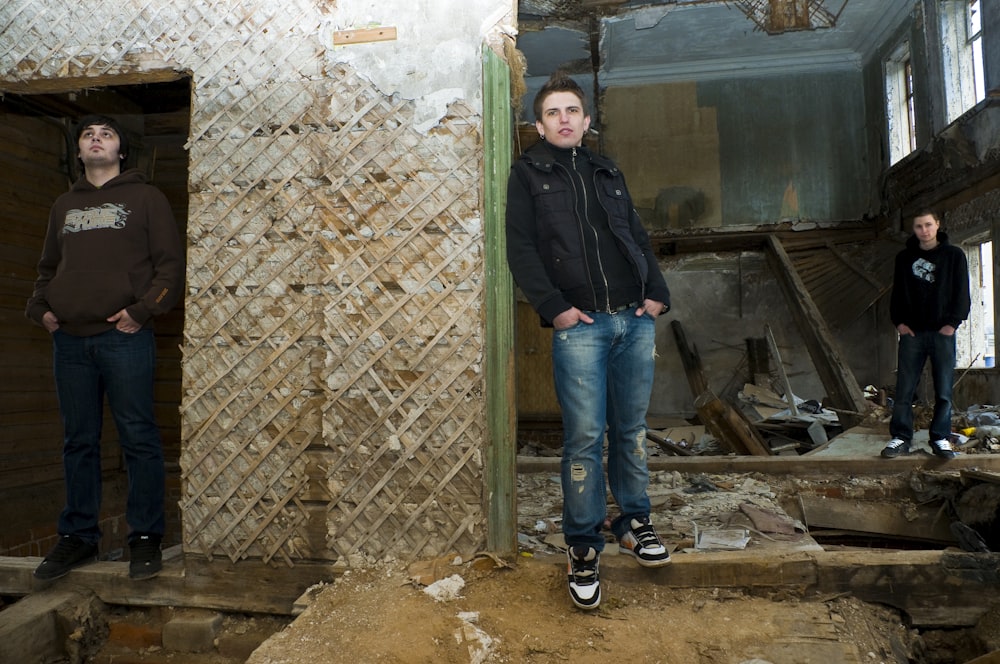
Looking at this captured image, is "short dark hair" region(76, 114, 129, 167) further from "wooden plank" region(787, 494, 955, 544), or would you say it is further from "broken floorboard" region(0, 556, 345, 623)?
"wooden plank" region(787, 494, 955, 544)

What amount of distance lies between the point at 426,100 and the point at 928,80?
7105mm

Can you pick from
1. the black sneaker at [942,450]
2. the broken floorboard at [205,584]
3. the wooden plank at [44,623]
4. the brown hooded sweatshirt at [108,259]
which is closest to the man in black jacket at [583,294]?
the broken floorboard at [205,584]

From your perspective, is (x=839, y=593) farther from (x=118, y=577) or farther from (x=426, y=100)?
(x=118, y=577)

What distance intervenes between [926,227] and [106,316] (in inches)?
186

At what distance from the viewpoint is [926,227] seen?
14.1 feet

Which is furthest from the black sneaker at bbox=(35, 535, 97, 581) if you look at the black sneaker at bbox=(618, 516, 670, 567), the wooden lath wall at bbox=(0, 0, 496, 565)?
the black sneaker at bbox=(618, 516, 670, 567)

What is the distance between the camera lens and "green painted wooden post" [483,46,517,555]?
99.1 inches

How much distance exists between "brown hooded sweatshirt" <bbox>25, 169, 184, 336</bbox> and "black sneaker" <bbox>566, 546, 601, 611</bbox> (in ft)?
6.02

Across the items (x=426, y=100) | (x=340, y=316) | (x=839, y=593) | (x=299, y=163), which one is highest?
(x=426, y=100)

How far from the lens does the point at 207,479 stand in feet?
8.74

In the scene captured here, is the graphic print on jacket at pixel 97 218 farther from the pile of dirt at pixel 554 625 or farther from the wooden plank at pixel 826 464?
the wooden plank at pixel 826 464

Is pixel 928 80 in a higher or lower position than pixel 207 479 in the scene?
higher

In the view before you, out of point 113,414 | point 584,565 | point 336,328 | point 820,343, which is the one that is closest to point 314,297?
point 336,328

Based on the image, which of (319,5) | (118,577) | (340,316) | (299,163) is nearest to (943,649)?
(340,316)
